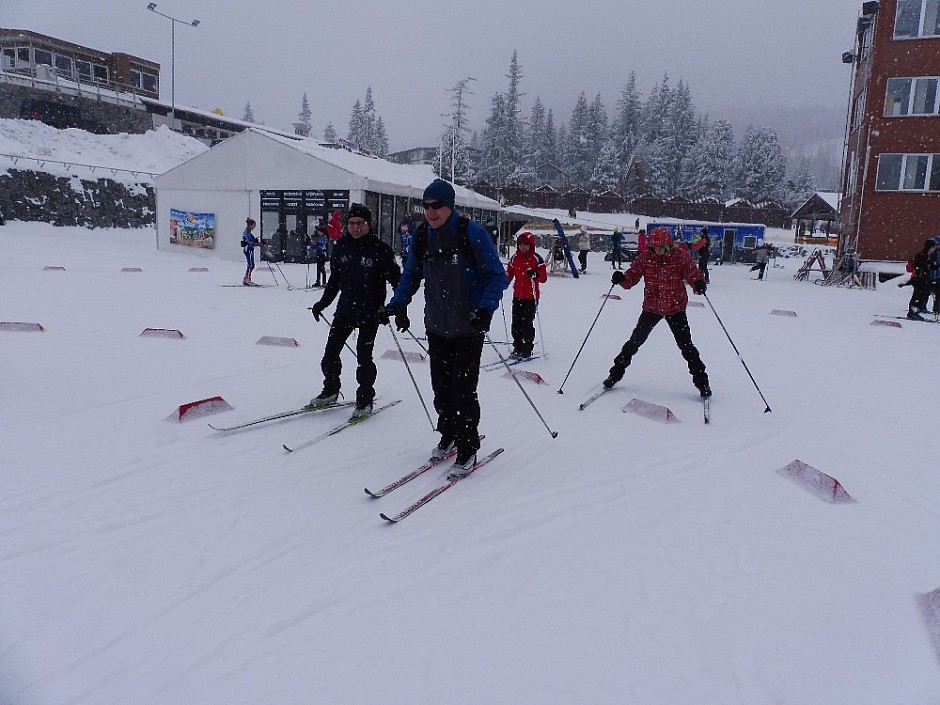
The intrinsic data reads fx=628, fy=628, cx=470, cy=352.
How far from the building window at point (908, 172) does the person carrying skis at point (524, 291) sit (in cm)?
2106

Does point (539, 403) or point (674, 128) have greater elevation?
point (674, 128)

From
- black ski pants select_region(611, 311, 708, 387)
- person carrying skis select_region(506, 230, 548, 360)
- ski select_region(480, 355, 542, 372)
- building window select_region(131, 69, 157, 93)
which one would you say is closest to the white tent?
person carrying skis select_region(506, 230, 548, 360)

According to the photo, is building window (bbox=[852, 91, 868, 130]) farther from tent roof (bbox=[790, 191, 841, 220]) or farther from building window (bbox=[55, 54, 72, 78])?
building window (bbox=[55, 54, 72, 78])

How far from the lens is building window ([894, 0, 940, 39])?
22266mm

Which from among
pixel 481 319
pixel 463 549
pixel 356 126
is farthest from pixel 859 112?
pixel 356 126

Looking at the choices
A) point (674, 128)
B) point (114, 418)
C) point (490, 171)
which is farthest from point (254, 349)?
point (674, 128)

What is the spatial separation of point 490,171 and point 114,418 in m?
73.8

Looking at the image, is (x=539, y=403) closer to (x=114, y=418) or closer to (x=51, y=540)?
(x=114, y=418)

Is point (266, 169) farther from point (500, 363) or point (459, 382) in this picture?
point (459, 382)

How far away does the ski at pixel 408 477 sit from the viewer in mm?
3994

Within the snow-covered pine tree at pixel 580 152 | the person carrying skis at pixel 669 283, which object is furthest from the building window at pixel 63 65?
the snow-covered pine tree at pixel 580 152

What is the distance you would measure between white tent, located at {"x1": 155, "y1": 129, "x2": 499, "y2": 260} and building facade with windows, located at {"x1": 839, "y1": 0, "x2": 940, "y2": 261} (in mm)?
18066

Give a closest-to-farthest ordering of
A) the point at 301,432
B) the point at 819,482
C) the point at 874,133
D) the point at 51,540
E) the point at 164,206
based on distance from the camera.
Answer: the point at 51,540 → the point at 819,482 → the point at 301,432 → the point at 874,133 → the point at 164,206

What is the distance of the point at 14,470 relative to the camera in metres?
4.20
